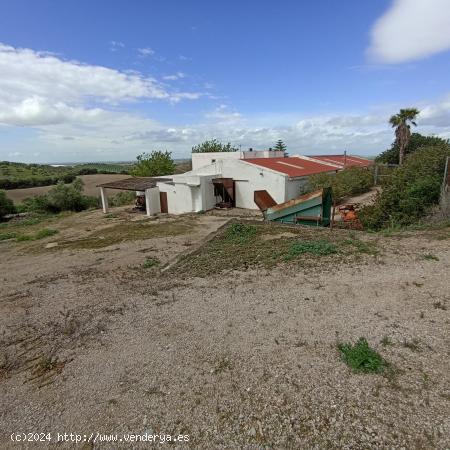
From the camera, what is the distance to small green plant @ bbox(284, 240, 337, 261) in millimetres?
8273

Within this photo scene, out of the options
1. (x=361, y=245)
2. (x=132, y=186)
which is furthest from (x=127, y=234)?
(x=361, y=245)

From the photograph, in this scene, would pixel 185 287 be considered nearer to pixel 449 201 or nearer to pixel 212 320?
pixel 212 320

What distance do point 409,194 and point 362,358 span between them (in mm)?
10442

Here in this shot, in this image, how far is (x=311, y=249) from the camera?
8586 millimetres

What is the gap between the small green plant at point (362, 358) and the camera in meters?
3.75

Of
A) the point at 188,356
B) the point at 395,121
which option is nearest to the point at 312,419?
the point at 188,356

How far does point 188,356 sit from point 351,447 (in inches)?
95.6

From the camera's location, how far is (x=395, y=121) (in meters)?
31.0

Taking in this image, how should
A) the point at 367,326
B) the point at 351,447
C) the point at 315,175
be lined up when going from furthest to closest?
1. the point at 315,175
2. the point at 367,326
3. the point at 351,447

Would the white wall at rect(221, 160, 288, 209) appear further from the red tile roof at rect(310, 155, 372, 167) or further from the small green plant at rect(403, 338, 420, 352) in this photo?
the small green plant at rect(403, 338, 420, 352)

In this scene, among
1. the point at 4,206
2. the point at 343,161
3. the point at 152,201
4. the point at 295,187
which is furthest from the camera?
the point at 343,161

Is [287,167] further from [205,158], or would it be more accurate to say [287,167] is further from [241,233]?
[241,233]

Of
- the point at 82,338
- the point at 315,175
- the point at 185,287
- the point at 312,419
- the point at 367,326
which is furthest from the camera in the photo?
the point at 315,175

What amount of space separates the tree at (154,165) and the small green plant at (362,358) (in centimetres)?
4287
